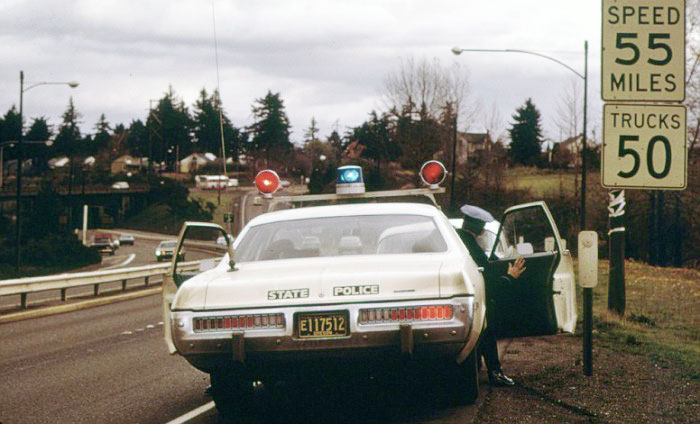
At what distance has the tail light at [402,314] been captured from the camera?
19.9ft

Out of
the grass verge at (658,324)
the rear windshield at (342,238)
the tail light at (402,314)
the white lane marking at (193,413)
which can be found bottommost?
the grass verge at (658,324)

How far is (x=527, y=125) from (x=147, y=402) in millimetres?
118477

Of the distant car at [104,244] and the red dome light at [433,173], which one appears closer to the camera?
the red dome light at [433,173]

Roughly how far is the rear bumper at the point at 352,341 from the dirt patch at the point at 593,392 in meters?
1.01

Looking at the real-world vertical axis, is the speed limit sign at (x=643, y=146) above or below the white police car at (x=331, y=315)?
above

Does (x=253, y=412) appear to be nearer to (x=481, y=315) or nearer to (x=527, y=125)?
(x=481, y=315)

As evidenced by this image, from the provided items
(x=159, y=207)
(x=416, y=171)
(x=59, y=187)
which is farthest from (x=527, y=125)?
(x=416, y=171)

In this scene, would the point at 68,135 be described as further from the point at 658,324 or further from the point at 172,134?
the point at 658,324

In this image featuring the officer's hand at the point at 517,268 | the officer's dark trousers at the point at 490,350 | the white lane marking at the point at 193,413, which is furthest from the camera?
the officer's dark trousers at the point at 490,350

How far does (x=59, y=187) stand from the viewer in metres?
100

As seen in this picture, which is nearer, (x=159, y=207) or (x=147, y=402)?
(x=147, y=402)

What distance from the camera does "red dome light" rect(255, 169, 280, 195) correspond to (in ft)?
30.2

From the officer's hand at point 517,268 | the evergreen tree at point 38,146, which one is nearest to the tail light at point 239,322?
the officer's hand at point 517,268

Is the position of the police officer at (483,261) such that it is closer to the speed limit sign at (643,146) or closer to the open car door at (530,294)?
the open car door at (530,294)
